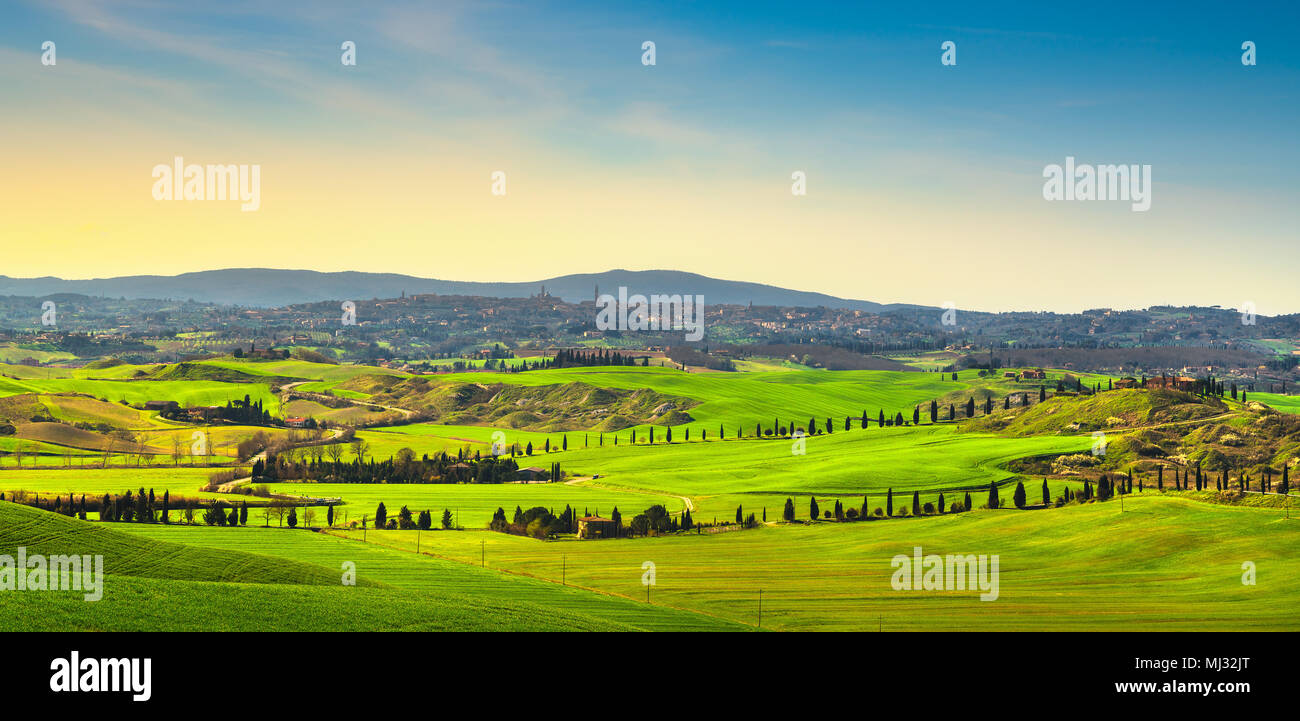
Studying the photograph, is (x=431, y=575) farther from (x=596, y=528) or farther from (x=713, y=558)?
(x=596, y=528)

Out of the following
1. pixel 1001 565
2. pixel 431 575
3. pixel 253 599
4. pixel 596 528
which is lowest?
pixel 1001 565

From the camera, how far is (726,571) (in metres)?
104

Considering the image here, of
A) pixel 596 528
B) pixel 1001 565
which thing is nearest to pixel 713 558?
pixel 596 528

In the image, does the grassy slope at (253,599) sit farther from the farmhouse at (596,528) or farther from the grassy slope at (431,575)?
the farmhouse at (596,528)

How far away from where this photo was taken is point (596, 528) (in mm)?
124688

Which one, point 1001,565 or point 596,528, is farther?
point 596,528

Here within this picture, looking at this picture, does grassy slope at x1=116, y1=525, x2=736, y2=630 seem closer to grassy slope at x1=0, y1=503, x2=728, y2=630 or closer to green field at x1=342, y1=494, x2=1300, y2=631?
grassy slope at x1=0, y1=503, x2=728, y2=630

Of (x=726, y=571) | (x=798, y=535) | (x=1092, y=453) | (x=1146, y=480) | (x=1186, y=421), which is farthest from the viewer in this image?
(x=1186, y=421)

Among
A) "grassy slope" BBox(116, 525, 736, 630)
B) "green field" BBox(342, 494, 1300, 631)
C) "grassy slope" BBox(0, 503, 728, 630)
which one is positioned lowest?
"green field" BBox(342, 494, 1300, 631)

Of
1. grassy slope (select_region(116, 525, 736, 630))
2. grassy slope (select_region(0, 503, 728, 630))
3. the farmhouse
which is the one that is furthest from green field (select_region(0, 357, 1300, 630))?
the farmhouse

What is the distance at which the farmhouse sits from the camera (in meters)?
124
